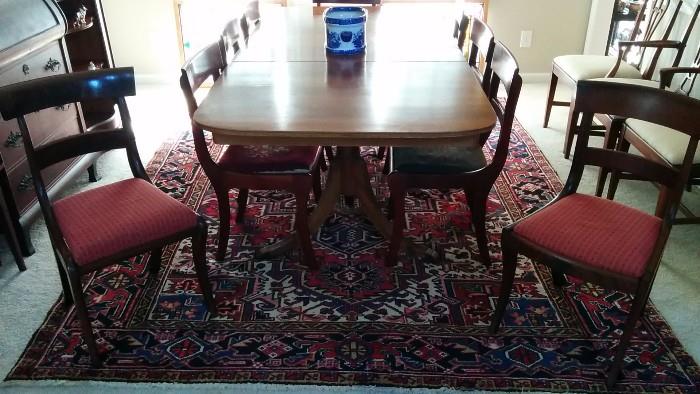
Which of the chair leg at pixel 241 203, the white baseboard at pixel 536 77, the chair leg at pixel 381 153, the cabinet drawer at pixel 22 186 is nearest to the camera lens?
the cabinet drawer at pixel 22 186

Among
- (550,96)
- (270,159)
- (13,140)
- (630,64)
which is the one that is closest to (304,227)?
(270,159)

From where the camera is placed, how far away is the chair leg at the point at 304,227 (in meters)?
2.12

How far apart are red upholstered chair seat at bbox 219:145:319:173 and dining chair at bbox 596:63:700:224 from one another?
1.25 m

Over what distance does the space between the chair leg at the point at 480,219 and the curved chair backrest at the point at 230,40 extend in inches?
45.7

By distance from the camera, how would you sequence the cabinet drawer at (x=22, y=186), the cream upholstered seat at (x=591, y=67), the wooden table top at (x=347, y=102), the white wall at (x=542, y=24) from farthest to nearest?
the white wall at (x=542, y=24), the cream upholstered seat at (x=591, y=67), the cabinet drawer at (x=22, y=186), the wooden table top at (x=347, y=102)

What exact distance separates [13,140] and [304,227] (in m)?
1.24

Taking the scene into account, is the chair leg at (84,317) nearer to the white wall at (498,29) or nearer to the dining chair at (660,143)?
the dining chair at (660,143)

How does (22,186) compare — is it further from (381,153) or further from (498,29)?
(498,29)

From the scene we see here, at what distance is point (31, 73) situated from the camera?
2.45 meters

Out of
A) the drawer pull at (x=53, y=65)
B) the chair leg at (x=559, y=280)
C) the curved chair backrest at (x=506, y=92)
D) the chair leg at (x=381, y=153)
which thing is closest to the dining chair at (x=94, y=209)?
the drawer pull at (x=53, y=65)

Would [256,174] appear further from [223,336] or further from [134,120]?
[134,120]

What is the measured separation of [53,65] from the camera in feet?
8.67

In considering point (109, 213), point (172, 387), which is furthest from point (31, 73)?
point (172, 387)

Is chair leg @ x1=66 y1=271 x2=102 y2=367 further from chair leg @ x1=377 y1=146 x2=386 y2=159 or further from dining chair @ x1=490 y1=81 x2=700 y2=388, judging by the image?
chair leg @ x1=377 y1=146 x2=386 y2=159
